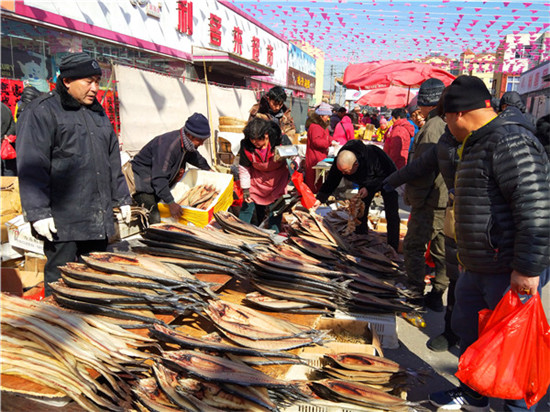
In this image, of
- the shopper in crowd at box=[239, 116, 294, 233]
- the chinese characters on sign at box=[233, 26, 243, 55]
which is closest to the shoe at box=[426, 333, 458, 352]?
the shopper in crowd at box=[239, 116, 294, 233]

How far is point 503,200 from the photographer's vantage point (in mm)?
2260

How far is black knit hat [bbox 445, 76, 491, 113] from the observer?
2342 millimetres

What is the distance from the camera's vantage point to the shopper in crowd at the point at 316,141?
7.31 m

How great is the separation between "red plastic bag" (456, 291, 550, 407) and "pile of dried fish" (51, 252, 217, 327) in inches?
61.5

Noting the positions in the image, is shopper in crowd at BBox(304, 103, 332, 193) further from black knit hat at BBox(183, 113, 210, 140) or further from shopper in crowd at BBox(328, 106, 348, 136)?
shopper in crowd at BBox(328, 106, 348, 136)

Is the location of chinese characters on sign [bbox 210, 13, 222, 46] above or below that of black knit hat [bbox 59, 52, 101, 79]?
above

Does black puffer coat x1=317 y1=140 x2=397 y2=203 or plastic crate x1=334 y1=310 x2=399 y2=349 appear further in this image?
black puffer coat x1=317 y1=140 x2=397 y2=203

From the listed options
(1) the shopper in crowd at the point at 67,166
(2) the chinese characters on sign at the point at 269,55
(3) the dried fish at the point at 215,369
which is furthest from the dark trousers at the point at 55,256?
(2) the chinese characters on sign at the point at 269,55

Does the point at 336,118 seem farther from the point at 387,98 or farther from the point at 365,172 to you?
the point at 365,172

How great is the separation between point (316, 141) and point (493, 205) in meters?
5.36

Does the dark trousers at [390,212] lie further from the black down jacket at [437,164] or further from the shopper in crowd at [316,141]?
the shopper in crowd at [316,141]

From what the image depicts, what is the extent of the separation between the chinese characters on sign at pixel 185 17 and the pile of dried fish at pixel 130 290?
1230 cm

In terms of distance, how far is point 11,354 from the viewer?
1.61 m

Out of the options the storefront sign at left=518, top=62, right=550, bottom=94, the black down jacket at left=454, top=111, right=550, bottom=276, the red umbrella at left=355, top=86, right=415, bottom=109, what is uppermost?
the storefront sign at left=518, top=62, right=550, bottom=94
